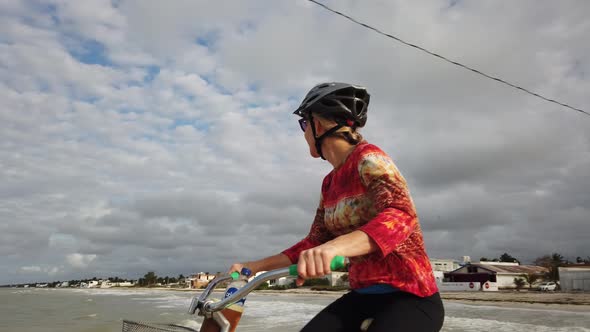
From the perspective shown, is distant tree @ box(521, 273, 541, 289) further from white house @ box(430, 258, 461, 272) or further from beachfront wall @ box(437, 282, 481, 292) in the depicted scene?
white house @ box(430, 258, 461, 272)

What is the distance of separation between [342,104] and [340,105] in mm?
13

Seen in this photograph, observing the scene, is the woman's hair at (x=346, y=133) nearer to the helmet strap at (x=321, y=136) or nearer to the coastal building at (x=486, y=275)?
the helmet strap at (x=321, y=136)

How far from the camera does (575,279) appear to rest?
176ft

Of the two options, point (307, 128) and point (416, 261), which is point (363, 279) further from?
point (307, 128)

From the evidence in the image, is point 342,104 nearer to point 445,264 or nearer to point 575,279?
point 575,279

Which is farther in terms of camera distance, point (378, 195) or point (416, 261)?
point (416, 261)

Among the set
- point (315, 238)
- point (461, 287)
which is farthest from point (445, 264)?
point (315, 238)

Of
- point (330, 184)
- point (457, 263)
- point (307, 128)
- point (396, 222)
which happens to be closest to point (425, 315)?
point (396, 222)

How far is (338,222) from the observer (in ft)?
7.66

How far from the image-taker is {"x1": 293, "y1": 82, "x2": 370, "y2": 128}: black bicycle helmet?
2.28 meters

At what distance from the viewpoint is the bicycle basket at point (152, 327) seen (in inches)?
83.7

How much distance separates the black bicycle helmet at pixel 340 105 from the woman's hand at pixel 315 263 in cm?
91

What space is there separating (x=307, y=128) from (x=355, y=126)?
0.27 metres

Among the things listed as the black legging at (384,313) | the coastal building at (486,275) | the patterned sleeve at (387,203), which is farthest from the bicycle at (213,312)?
the coastal building at (486,275)
